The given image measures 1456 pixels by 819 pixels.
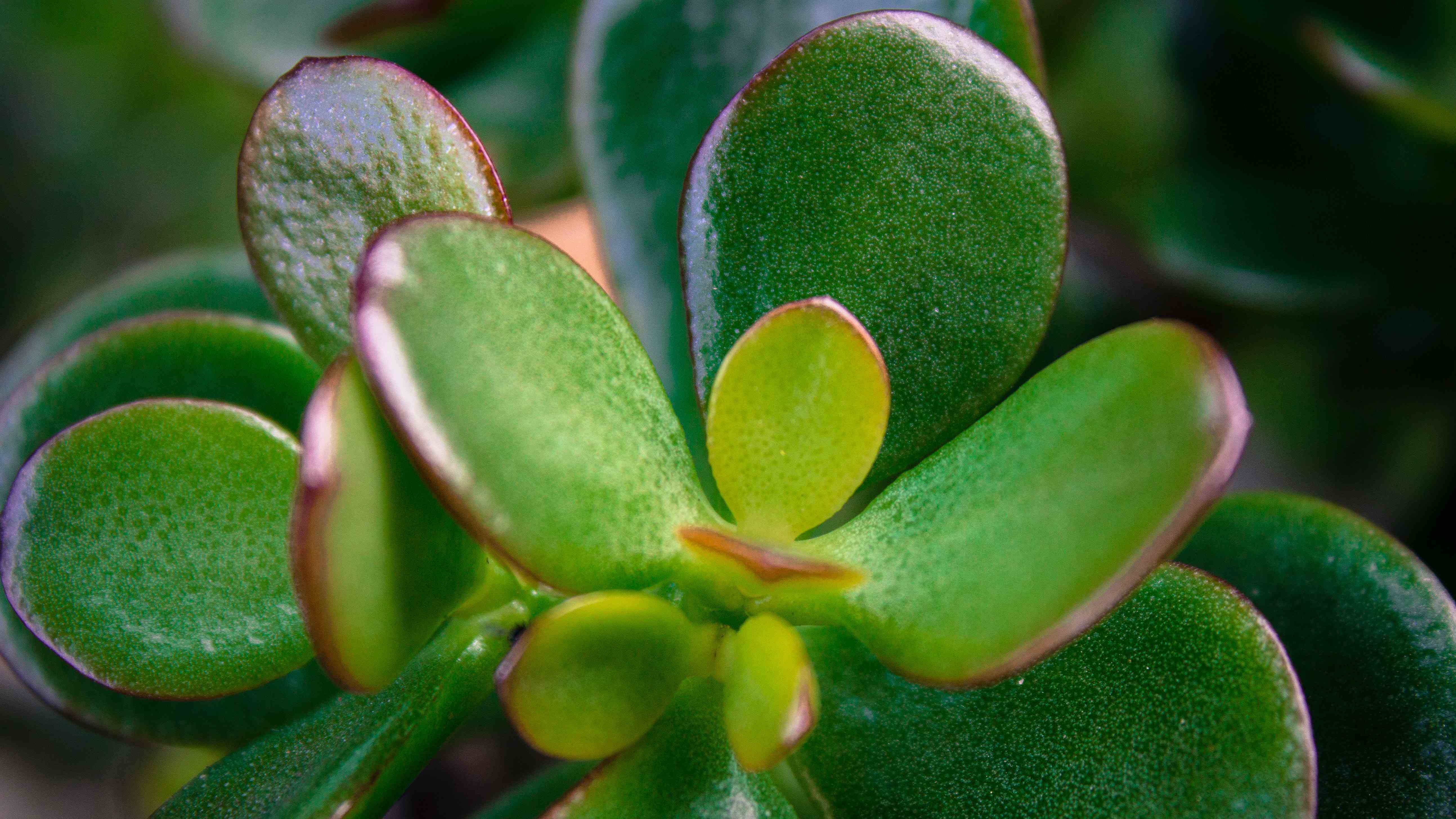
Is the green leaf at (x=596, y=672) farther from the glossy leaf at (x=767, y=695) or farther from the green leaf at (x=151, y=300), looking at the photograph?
the green leaf at (x=151, y=300)

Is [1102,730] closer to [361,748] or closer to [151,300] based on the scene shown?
[361,748]

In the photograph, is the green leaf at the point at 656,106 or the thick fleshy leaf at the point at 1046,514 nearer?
the thick fleshy leaf at the point at 1046,514

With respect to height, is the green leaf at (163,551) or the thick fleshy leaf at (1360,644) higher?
the green leaf at (163,551)

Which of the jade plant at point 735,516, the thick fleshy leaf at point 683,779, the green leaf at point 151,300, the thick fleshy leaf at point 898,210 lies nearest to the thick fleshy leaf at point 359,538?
the jade plant at point 735,516

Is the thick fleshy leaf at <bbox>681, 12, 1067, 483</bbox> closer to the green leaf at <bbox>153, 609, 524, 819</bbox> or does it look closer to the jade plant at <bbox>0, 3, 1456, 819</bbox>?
the jade plant at <bbox>0, 3, 1456, 819</bbox>

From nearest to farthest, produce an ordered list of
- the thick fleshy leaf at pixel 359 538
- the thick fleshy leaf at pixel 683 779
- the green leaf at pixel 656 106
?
the thick fleshy leaf at pixel 359 538 < the thick fleshy leaf at pixel 683 779 < the green leaf at pixel 656 106

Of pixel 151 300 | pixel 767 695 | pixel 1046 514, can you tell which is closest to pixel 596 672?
pixel 767 695

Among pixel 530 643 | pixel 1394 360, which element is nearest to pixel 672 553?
pixel 530 643
